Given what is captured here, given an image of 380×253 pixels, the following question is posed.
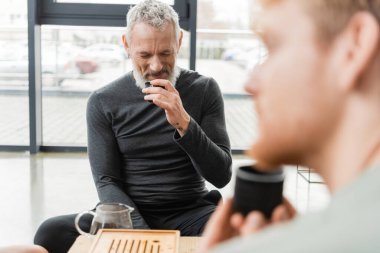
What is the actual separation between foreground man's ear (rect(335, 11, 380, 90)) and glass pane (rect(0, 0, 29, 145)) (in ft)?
15.8

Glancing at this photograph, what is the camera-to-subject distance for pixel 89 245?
55.1 inches

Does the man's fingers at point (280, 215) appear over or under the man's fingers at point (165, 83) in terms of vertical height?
under

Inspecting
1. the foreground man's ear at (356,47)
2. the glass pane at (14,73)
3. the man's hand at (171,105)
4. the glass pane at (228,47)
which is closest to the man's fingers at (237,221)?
the foreground man's ear at (356,47)

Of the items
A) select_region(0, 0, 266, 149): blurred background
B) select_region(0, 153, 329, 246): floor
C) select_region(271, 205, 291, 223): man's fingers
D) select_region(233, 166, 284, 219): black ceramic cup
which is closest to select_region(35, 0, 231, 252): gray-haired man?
select_region(233, 166, 284, 219): black ceramic cup

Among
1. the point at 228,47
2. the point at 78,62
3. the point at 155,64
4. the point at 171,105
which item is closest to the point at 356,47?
the point at 171,105

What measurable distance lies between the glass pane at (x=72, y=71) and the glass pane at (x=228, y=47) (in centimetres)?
29

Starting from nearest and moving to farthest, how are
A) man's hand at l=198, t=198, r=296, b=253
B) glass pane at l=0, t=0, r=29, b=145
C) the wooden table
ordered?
man's hand at l=198, t=198, r=296, b=253 → the wooden table → glass pane at l=0, t=0, r=29, b=145

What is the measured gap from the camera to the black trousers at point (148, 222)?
1761 millimetres

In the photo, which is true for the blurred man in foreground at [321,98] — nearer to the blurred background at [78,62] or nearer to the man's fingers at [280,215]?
the man's fingers at [280,215]

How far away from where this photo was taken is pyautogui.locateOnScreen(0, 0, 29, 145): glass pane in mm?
4969

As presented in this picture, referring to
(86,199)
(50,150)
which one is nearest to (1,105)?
(50,150)

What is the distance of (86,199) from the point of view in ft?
12.0

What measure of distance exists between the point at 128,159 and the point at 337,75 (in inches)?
58.9

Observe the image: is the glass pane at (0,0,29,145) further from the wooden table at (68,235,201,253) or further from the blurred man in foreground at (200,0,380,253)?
the blurred man in foreground at (200,0,380,253)
